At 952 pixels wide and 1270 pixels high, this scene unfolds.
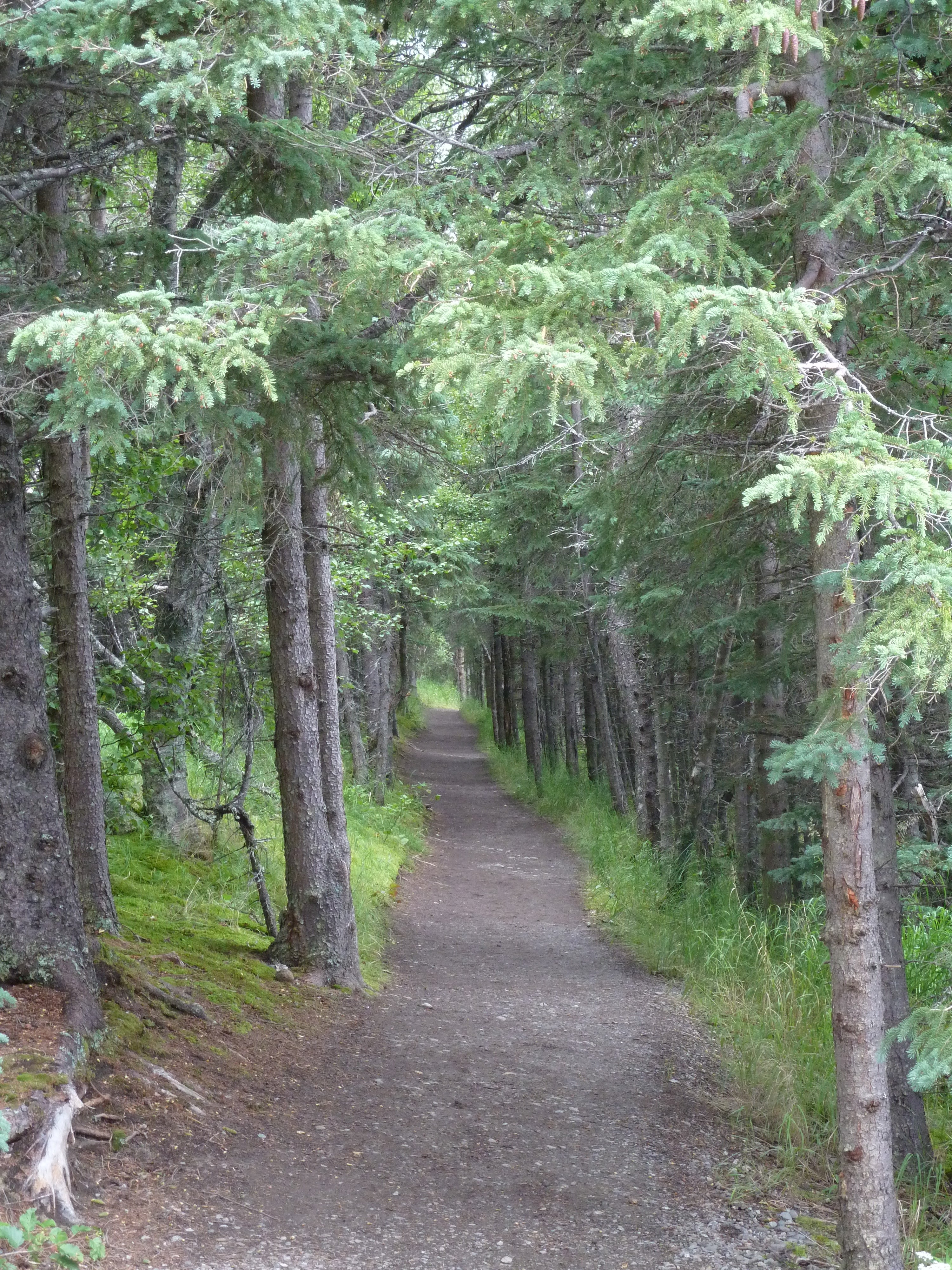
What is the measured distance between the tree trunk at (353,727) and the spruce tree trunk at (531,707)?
20.1 ft

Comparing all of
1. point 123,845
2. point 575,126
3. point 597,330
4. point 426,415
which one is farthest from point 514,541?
point 597,330

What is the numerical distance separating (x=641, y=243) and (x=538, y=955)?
28.0 feet

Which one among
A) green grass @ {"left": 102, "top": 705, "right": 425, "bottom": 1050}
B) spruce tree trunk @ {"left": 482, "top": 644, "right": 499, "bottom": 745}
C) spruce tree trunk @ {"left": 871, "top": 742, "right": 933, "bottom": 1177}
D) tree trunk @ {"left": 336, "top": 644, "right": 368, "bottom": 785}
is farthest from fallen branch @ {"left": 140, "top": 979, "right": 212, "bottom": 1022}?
spruce tree trunk @ {"left": 482, "top": 644, "right": 499, "bottom": 745}

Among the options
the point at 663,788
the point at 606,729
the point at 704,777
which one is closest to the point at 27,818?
the point at 704,777

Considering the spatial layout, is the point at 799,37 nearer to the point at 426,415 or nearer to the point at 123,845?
the point at 426,415

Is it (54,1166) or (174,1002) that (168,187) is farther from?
(54,1166)

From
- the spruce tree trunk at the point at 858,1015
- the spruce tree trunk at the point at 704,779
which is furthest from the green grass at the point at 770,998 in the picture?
the spruce tree trunk at the point at 858,1015

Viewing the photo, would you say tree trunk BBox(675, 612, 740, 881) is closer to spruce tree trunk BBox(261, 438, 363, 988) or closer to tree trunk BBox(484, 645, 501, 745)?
spruce tree trunk BBox(261, 438, 363, 988)

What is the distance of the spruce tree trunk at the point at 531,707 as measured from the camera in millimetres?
24328

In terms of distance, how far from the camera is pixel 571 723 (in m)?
25.3

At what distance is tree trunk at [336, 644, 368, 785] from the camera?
1747cm

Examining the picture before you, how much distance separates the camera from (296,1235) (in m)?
4.81

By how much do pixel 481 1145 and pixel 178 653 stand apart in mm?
5550

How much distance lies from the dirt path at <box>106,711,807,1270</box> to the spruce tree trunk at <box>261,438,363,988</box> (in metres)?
0.62
